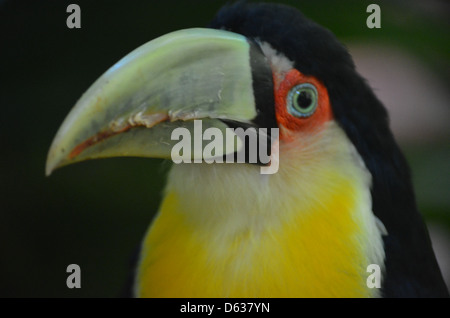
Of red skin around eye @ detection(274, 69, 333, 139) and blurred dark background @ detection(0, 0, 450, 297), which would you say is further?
blurred dark background @ detection(0, 0, 450, 297)

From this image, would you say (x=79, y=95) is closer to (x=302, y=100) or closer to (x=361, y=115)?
(x=302, y=100)

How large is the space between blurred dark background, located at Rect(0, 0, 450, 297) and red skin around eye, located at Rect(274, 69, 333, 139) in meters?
0.69

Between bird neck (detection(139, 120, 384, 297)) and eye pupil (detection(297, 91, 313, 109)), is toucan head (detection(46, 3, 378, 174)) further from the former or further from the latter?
bird neck (detection(139, 120, 384, 297))

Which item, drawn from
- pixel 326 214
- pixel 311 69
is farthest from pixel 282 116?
pixel 326 214

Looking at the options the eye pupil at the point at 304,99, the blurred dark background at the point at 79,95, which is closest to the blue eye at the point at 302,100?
the eye pupil at the point at 304,99

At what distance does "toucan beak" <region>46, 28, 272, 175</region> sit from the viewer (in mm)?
1396

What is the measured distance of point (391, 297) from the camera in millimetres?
1645

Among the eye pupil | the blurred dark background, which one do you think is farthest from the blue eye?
the blurred dark background

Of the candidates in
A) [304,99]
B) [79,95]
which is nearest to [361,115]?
[304,99]

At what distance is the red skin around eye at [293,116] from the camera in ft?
5.08

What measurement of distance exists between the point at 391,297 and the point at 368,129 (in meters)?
0.45

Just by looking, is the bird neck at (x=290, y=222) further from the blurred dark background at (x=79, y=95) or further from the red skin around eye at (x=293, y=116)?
the blurred dark background at (x=79, y=95)

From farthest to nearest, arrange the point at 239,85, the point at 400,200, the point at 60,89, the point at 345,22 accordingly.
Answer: the point at 60,89 < the point at 345,22 < the point at 400,200 < the point at 239,85

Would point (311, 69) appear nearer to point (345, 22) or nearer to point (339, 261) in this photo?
point (339, 261)
